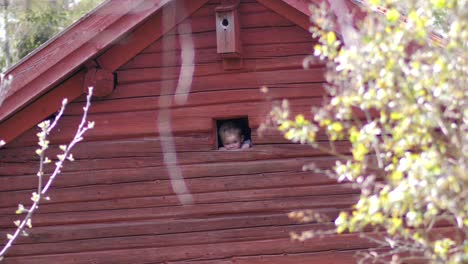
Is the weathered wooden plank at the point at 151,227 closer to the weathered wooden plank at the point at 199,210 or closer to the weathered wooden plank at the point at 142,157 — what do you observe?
the weathered wooden plank at the point at 199,210

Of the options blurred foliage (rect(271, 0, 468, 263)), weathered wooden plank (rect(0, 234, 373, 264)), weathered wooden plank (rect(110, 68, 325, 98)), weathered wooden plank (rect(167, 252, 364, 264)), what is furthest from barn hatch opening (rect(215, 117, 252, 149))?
blurred foliage (rect(271, 0, 468, 263))

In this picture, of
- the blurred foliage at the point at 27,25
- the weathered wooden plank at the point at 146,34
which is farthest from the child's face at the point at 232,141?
the blurred foliage at the point at 27,25

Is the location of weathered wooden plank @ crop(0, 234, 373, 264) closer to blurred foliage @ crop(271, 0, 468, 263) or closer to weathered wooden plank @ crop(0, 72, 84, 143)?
weathered wooden plank @ crop(0, 72, 84, 143)

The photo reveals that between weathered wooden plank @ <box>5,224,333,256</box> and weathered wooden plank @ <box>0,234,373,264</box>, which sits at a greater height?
weathered wooden plank @ <box>5,224,333,256</box>

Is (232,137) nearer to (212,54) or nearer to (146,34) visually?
(212,54)

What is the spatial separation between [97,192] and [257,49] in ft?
6.47

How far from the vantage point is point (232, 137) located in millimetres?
9211

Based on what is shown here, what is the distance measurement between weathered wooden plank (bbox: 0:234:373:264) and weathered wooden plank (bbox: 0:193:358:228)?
0.27 meters

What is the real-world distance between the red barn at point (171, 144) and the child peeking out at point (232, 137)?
13 centimetres

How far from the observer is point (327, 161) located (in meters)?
8.90

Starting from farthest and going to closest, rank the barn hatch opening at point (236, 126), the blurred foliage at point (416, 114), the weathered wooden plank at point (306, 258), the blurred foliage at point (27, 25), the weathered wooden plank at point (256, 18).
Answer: the blurred foliage at point (27, 25)
the barn hatch opening at point (236, 126)
the weathered wooden plank at point (256, 18)
the weathered wooden plank at point (306, 258)
the blurred foliage at point (416, 114)

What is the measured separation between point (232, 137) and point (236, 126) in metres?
0.16

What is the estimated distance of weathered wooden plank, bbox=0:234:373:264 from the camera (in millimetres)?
8828

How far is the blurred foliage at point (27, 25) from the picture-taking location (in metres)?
25.5
